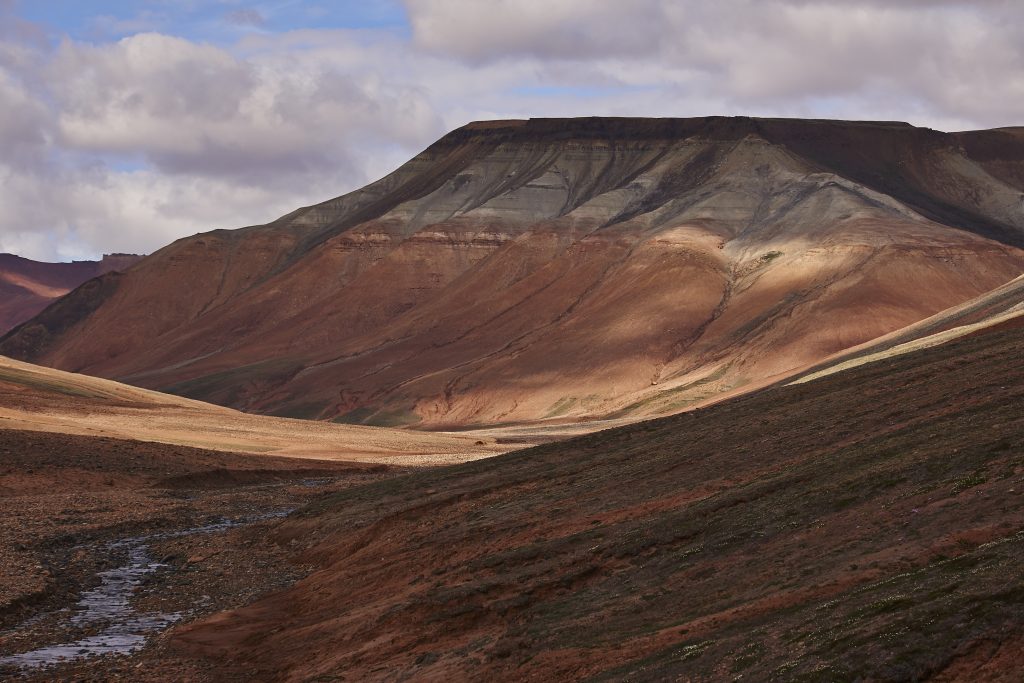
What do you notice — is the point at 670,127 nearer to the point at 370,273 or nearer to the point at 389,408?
the point at 370,273

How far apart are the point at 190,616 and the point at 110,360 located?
15474 cm

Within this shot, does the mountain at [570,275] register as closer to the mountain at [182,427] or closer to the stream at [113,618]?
the mountain at [182,427]

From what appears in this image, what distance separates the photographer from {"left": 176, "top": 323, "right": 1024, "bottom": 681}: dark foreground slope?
14.9 m

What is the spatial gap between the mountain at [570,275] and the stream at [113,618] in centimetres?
6646

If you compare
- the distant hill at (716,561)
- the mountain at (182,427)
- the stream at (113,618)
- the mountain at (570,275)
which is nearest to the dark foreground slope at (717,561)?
the distant hill at (716,561)

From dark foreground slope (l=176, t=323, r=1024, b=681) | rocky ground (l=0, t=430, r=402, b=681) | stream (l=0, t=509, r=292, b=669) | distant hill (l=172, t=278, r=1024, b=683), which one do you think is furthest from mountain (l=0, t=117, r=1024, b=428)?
stream (l=0, t=509, r=292, b=669)

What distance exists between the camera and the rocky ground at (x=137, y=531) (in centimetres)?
2488

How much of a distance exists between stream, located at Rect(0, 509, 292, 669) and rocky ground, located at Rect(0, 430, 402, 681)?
5.7 inches

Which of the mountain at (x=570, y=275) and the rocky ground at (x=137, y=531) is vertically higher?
the mountain at (x=570, y=275)

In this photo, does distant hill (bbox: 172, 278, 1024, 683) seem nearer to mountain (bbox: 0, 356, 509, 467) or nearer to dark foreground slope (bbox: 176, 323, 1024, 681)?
dark foreground slope (bbox: 176, 323, 1024, 681)

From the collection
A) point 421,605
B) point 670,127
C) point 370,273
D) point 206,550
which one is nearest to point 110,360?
point 370,273

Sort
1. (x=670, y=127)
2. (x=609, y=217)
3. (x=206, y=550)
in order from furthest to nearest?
(x=670, y=127) < (x=609, y=217) < (x=206, y=550)

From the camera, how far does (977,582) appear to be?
1477 cm

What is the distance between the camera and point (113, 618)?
26844 mm
